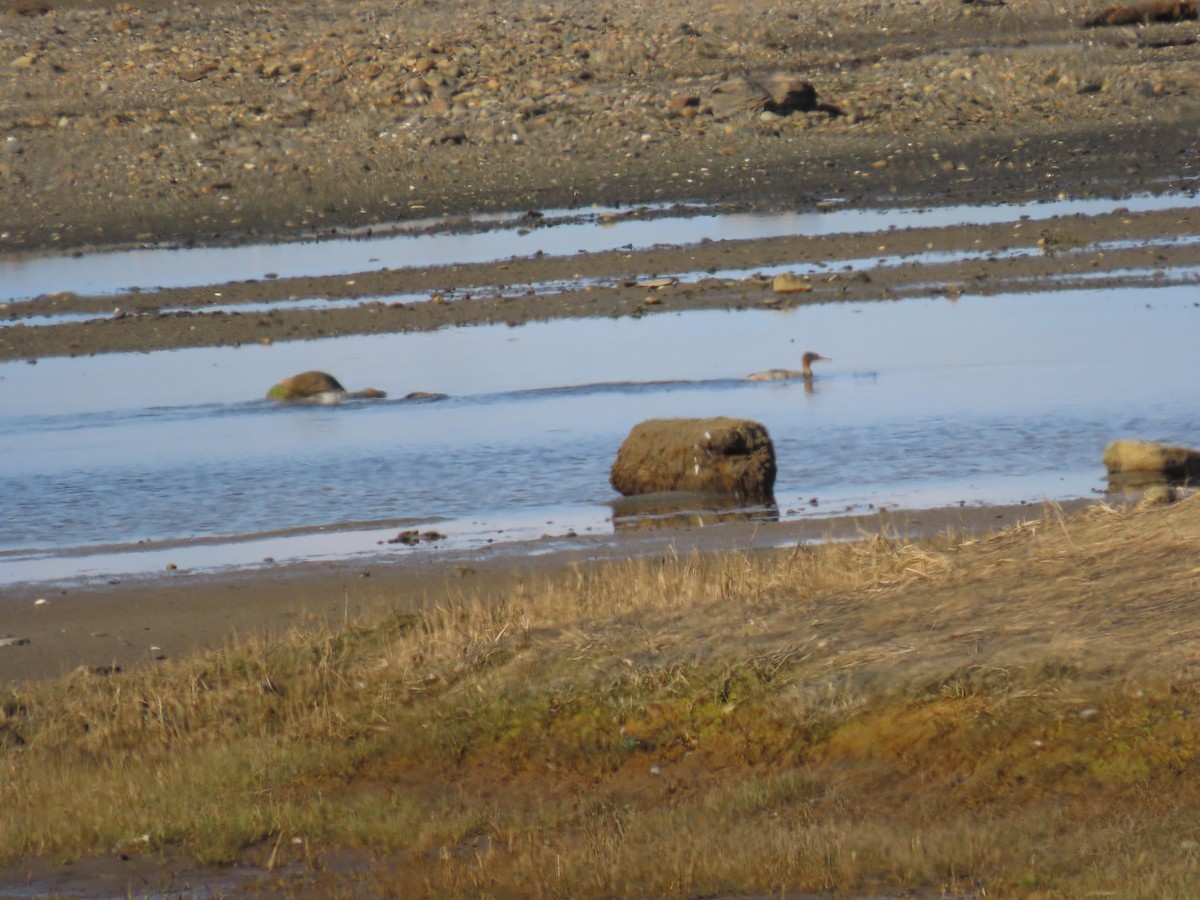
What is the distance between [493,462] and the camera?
555 inches

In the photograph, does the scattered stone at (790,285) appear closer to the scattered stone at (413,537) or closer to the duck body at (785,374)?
the duck body at (785,374)

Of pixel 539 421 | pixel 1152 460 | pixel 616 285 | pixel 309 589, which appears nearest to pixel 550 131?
pixel 616 285

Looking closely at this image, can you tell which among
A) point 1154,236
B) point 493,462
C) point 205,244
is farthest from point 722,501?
point 205,244

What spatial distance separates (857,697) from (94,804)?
2.83 metres

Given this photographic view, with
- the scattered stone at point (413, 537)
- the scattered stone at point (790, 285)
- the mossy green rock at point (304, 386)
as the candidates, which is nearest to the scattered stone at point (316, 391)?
the mossy green rock at point (304, 386)

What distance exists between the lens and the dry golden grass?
622cm

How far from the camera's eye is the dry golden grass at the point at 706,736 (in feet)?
20.4

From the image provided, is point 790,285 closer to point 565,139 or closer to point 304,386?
point 304,386

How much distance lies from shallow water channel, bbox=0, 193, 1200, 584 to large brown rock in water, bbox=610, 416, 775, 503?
252 mm

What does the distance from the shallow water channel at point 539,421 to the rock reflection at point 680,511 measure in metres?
0.14

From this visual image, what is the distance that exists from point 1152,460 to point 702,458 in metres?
2.80

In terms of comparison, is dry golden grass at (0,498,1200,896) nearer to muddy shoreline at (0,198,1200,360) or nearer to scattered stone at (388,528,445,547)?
scattered stone at (388,528,445,547)

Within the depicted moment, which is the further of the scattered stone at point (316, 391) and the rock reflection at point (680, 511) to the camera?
the scattered stone at point (316, 391)

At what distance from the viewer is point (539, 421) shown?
15.6 meters
